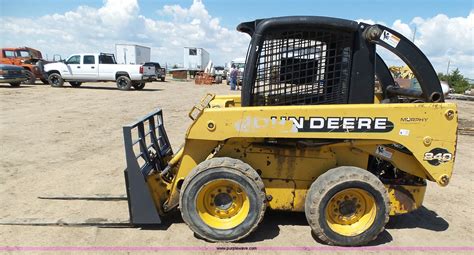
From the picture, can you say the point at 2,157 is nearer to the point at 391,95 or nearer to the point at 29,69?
the point at 391,95

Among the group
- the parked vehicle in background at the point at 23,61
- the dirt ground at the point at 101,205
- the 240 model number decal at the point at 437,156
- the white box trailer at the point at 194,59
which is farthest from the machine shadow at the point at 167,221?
the white box trailer at the point at 194,59

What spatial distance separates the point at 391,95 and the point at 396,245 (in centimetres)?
180

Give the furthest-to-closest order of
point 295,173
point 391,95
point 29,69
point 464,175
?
point 29,69 < point 464,175 < point 391,95 < point 295,173

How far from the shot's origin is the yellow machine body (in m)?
3.49

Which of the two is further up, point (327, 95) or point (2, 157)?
point (327, 95)

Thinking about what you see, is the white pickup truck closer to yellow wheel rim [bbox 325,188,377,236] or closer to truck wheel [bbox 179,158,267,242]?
truck wheel [bbox 179,158,267,242]

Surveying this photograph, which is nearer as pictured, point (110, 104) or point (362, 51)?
point (362, 51)

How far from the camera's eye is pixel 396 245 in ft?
12.3

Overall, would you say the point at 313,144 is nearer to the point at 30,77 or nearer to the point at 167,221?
the point at 167,221

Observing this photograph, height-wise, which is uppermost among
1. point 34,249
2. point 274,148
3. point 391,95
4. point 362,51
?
point 362,51

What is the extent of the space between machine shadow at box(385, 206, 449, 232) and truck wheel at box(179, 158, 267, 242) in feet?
5.60

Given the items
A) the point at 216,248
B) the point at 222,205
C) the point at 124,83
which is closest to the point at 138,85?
the point at 124,83

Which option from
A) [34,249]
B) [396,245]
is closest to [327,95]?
[396,245]

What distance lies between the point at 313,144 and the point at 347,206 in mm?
729
